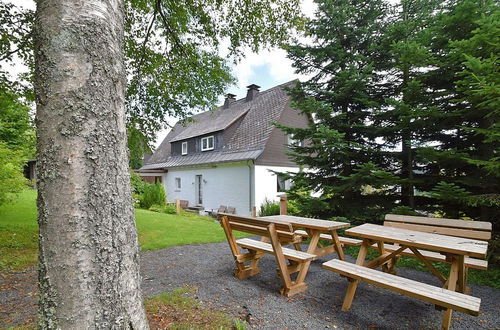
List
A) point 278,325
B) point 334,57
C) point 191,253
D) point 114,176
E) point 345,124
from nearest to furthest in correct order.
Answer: point 114,176, point 278,325, point 191,253, point 345,124, point 334,57

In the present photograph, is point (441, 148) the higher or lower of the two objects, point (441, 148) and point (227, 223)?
the higher

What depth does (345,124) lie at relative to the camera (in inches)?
253

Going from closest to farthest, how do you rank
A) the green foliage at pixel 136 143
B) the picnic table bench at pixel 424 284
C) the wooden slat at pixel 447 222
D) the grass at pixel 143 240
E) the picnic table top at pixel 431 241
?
the picnic table bench at pixel 424 284, the picnic table top at pixel 431 241, the wooden slat at pixel 447 222, the grass at pixel 143 240, the green foliage at pixel 136 143

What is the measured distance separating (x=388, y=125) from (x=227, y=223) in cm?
481

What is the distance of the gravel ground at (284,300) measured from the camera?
2.71 meters

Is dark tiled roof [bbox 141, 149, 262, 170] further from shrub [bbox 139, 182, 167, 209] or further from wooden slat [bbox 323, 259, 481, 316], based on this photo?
wooden slat [bbox 323, 259, 481, 316]

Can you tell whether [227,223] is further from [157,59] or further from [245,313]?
[157,59]

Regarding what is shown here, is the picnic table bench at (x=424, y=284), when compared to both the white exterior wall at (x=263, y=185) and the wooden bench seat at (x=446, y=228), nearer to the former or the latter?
the wooden bench seat at (x=446, y=228)

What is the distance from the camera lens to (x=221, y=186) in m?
14.6

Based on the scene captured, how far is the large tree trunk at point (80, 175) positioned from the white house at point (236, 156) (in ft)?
31.9

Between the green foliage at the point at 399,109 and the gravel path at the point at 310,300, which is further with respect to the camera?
the green foliage at the point at 399,109

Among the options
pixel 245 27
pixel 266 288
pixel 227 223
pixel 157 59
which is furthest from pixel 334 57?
pixel 266 288

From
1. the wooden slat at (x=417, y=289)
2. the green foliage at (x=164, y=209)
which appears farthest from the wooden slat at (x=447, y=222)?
the green foliage at (x=164, y=209)

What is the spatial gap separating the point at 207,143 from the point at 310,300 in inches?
569
